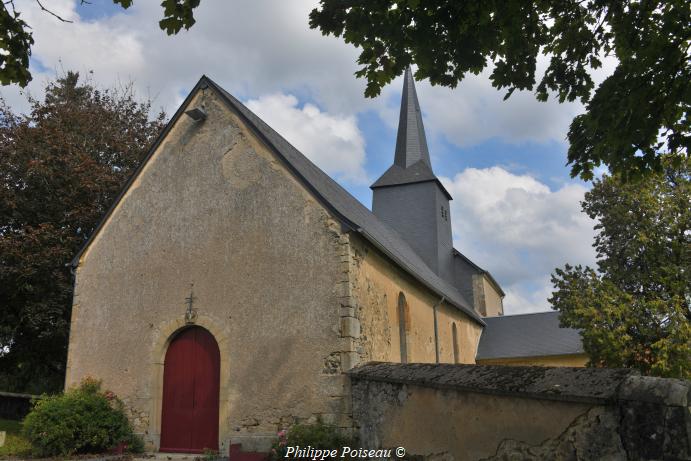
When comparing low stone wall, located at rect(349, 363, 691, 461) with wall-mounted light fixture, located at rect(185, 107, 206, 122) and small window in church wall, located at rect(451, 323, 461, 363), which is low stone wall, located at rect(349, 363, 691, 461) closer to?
wall-mounted light fixture, located at rect(185, 107, 206, 122)

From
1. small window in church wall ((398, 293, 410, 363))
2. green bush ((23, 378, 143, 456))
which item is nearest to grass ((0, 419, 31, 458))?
green bush ((23, 378, 143, 456))

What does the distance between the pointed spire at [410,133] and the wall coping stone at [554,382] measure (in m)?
18.7

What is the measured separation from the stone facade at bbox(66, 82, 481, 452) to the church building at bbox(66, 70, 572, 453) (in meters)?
0.03

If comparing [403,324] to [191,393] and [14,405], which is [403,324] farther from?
[14,405]

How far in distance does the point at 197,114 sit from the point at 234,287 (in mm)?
3760

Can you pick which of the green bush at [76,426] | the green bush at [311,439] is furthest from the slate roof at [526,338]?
the green bush at [76,426]

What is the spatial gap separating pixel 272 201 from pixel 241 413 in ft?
12.7

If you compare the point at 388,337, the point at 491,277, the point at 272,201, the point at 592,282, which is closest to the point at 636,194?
the point at 592,282

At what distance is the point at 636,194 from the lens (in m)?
13.3

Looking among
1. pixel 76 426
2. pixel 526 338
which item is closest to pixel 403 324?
pixel 76 426

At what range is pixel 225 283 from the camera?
1050 cm

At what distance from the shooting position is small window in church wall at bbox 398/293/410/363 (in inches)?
489

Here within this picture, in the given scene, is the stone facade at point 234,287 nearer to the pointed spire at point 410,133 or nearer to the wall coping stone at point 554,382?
the wall coping stone at point 554,382

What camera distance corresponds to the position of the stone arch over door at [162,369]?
386 inches
